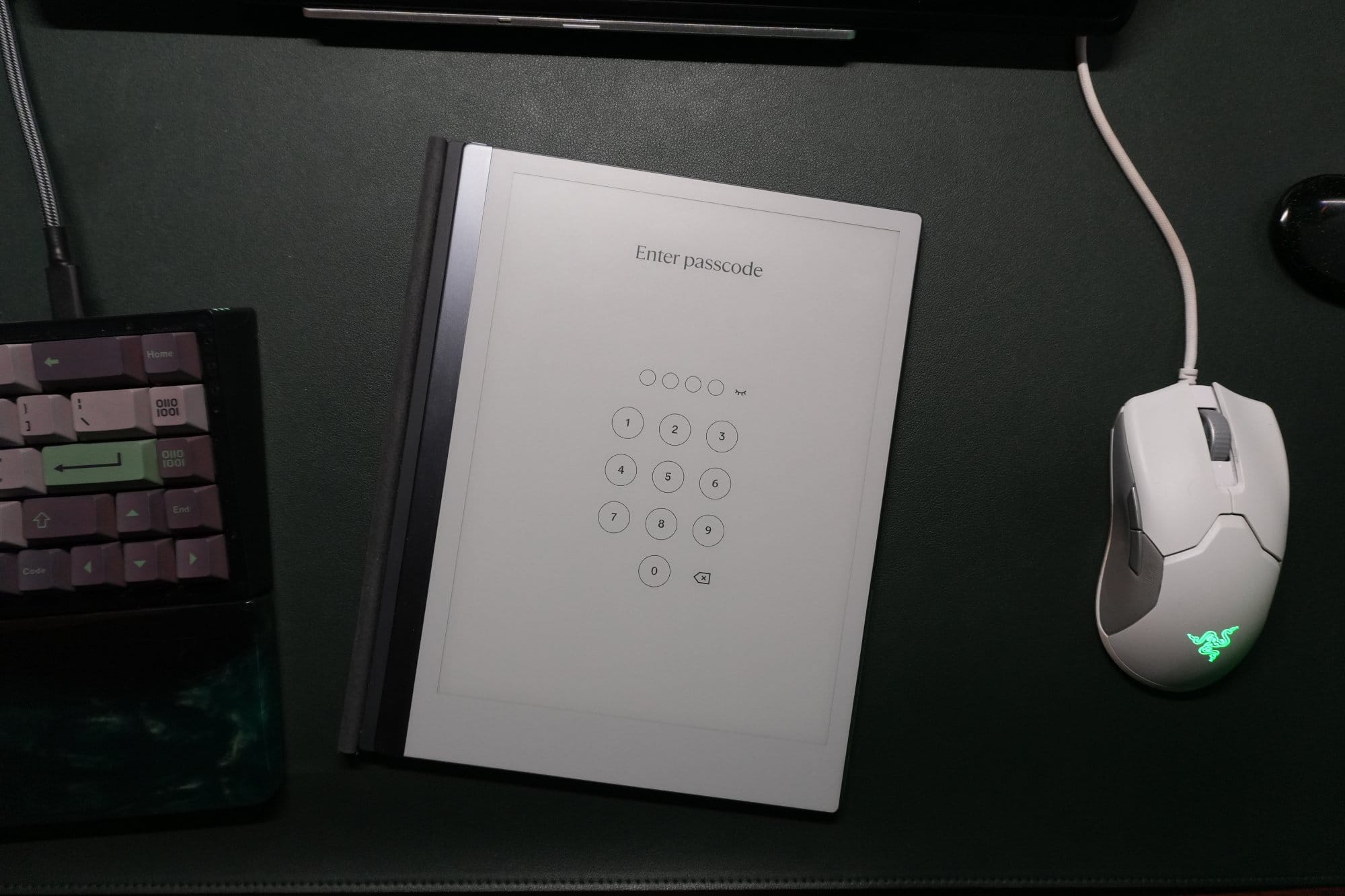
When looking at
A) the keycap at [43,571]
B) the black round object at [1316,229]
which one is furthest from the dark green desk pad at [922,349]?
the keycap at [43,571]

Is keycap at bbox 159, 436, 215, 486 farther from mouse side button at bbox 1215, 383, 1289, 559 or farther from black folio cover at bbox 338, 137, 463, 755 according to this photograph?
mouse side button at bbox 1215, 383, 1289, 559

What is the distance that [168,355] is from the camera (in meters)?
0.47

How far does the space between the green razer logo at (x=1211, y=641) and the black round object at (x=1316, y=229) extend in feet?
0.81

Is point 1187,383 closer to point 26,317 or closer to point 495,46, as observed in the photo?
point 495,46

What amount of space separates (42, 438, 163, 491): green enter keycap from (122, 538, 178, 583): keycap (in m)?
0.04

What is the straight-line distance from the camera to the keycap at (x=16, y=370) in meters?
0.46

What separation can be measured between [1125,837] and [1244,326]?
0.35m

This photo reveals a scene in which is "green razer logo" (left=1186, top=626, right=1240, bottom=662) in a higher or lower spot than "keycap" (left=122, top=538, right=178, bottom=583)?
higher

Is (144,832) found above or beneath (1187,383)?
beneath

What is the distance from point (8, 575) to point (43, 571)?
0.07ft

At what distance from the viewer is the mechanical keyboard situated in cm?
46

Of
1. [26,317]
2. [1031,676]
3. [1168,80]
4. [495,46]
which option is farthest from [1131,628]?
[26,317]

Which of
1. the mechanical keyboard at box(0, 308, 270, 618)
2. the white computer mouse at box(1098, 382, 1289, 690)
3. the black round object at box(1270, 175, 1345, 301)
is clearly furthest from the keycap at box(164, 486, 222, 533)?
the black round object at box(1270, 175, 1345, 301)

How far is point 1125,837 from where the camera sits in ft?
1.78
